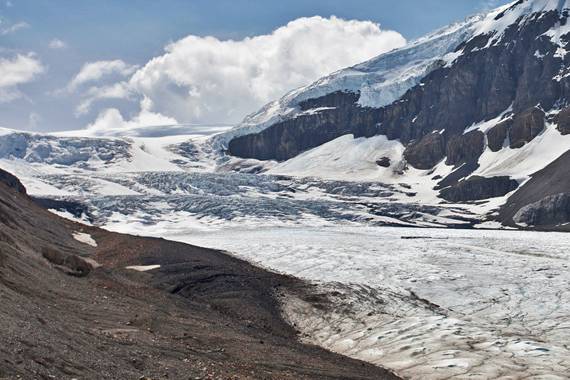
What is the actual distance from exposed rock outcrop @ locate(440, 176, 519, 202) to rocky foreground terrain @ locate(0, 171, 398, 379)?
382 ft

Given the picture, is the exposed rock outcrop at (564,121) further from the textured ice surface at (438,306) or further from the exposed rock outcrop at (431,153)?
the textured ice surface at (438,306)

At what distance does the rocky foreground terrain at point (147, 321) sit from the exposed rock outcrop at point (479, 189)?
116 m

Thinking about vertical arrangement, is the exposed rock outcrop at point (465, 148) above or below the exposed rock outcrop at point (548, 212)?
above

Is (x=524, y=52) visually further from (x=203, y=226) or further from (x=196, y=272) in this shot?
(x=196, y=272)

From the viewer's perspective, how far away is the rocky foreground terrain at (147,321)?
14.3 m

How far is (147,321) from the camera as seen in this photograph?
69.6 ft

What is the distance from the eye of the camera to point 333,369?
20062mm

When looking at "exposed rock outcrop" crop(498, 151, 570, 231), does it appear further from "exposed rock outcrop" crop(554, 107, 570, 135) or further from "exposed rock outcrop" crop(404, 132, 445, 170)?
"exposed rock outcrop" crop(404, 132, 445, 170)

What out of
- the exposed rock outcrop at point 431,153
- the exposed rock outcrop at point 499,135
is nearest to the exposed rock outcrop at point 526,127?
the exposed rock outcrop at point 499,135

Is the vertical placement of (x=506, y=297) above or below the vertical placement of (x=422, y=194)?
below

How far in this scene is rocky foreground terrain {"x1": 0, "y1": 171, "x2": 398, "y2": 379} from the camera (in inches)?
562

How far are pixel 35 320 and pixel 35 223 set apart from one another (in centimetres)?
3099

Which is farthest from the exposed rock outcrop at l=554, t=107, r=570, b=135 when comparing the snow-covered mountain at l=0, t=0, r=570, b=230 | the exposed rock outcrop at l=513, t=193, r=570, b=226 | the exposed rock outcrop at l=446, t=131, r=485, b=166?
the exposed rock outcrop at l=513, t=193, r=570, b=226

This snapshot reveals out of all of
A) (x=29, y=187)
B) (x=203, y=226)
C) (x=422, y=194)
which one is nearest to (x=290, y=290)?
(x=203, y=226)
